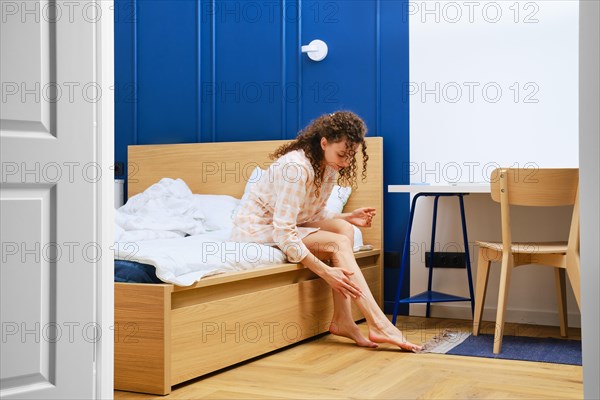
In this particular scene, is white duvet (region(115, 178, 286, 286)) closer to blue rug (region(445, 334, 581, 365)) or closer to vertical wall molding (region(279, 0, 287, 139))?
vertical wall molding (region(279, 0, 287, 139))

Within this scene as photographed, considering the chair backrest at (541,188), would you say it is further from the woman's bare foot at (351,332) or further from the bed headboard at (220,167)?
the bed headboard at (220,167)

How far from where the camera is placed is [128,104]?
4820 mm

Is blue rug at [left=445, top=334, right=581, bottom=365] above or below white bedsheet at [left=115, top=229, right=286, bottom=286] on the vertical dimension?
below

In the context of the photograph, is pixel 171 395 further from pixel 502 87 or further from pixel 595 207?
pixel 502 87

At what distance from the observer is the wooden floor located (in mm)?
2287

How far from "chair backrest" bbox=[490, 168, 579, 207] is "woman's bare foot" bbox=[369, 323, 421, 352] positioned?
2.28 ft

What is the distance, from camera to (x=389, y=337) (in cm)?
296

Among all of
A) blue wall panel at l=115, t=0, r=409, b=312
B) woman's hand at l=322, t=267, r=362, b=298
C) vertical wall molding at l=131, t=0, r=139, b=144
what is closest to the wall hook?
blue wall panel at l=115, t=0, r=409, b=312

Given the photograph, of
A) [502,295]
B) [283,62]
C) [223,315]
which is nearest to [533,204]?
[502,295]

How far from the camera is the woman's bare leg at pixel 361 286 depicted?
2971mm

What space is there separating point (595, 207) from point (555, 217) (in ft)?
9.84

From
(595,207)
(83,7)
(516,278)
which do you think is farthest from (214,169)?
(595,207)

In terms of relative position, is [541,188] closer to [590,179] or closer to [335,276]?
[335,276]

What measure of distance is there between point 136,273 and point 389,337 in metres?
1.08
